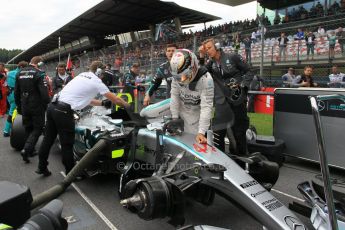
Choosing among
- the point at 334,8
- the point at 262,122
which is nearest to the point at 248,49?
the point at 262,122

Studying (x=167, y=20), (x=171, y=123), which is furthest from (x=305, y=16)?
(x=171, y=123)

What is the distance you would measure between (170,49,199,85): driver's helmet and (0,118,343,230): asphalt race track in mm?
1244

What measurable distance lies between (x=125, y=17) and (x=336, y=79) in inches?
980

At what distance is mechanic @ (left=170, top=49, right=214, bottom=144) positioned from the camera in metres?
3.32

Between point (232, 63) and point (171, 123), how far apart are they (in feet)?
5.43

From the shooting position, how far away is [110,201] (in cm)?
390

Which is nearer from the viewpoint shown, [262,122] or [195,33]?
[262,122]

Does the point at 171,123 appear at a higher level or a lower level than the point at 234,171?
higher

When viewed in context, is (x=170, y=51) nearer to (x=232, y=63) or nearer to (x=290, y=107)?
(x=232, y=63)

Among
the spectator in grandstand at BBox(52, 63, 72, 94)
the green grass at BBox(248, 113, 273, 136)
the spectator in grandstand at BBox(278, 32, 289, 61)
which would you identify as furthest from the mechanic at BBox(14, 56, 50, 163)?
the spectator in grandstand at BBox(278, 32, 289, 61)

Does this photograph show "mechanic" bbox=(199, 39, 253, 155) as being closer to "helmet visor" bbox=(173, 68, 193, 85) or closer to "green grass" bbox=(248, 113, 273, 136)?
"helmet visor" bbox=(173, 68, 193, 85)

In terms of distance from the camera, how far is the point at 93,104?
5059 millimetres

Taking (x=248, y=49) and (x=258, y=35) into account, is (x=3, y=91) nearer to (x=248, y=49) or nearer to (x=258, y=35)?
(x=248, y=49)

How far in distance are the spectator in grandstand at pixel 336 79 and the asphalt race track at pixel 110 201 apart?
16.2 ft
